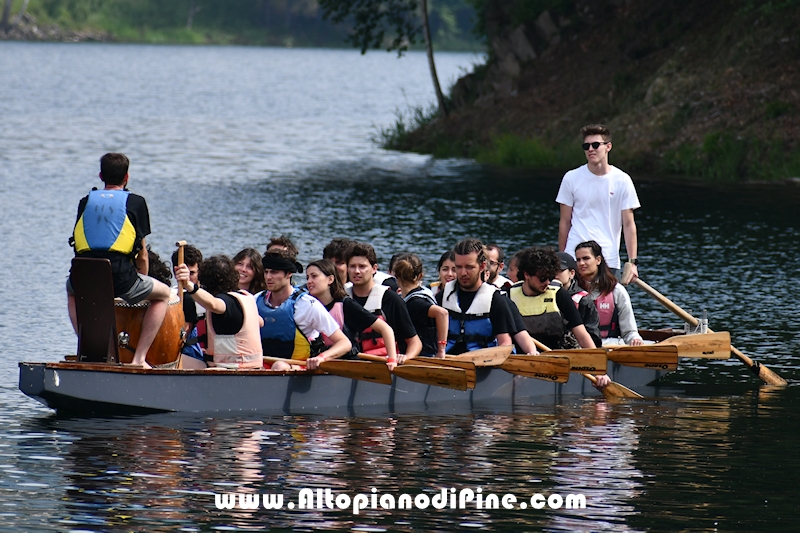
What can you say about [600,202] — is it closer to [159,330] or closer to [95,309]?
[159,330]

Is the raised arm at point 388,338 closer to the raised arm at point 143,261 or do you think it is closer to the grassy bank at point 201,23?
the raised arm at point 143,261

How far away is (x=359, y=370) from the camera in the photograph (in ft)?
38.2

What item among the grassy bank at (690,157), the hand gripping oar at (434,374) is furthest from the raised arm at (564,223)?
the grassy bank at (690,157)

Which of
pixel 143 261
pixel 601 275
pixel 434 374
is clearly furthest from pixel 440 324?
pixel 143 261

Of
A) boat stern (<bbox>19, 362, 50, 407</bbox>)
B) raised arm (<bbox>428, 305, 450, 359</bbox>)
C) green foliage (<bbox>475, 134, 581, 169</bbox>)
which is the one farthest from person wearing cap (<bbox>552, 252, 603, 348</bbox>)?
green foliage (<bbox>475, 134, 581, 169</bbox>)

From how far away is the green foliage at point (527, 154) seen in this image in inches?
1373

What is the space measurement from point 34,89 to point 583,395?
56.1 meters

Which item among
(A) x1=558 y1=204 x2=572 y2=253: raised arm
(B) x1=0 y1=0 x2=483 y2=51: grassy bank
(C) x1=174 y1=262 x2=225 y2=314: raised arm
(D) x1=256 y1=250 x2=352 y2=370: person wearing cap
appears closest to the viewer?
(C) x1=174 y1=262 x2=225 y2=314: raised arm

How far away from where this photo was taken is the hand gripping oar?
11781mm

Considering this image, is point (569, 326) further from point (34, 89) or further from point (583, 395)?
point (34, 89)

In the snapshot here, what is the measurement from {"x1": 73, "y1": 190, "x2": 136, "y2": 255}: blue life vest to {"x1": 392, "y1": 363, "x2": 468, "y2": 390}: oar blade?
8.73 feet

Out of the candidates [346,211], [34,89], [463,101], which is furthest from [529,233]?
[34,89]

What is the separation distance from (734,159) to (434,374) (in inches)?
832

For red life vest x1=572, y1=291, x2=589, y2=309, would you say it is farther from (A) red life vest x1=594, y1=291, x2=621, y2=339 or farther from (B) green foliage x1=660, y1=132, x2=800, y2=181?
(B) green foliage x1=660, y1=132, x2=800, y2=181
